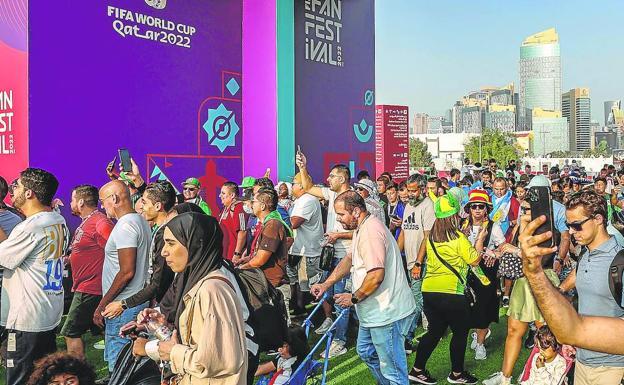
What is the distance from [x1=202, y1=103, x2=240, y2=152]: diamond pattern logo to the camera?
11.2m

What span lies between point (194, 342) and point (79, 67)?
7290mm

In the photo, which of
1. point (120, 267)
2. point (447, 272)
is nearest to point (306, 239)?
point (447, 272)

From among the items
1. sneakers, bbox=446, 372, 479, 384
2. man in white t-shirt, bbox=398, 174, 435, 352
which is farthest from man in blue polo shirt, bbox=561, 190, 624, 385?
man in white t-shirt, bbox=398, 174, 435, 352

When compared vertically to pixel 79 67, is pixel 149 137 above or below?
below

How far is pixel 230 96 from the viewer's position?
459 inches

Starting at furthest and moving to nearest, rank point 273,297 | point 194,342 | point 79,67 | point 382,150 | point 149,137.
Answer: point 382,150
point 149,137
point 79,67
point 273,297
point 194,342

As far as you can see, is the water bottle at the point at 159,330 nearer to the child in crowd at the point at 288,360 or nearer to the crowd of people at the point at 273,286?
the crowd of people at the point at 273,286

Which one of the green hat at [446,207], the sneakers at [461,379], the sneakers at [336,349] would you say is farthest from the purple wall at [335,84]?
the sneakers at [461,379]

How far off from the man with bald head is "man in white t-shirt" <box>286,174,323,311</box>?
9.79 feet

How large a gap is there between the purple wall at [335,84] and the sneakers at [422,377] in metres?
7.49

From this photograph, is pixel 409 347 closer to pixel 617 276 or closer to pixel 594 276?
pixel 594 276

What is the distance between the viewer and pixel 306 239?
25.7 ft

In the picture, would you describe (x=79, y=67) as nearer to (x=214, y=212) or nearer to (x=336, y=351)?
(x=214, y=212)

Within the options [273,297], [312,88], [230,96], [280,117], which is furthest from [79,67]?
[273,297]
